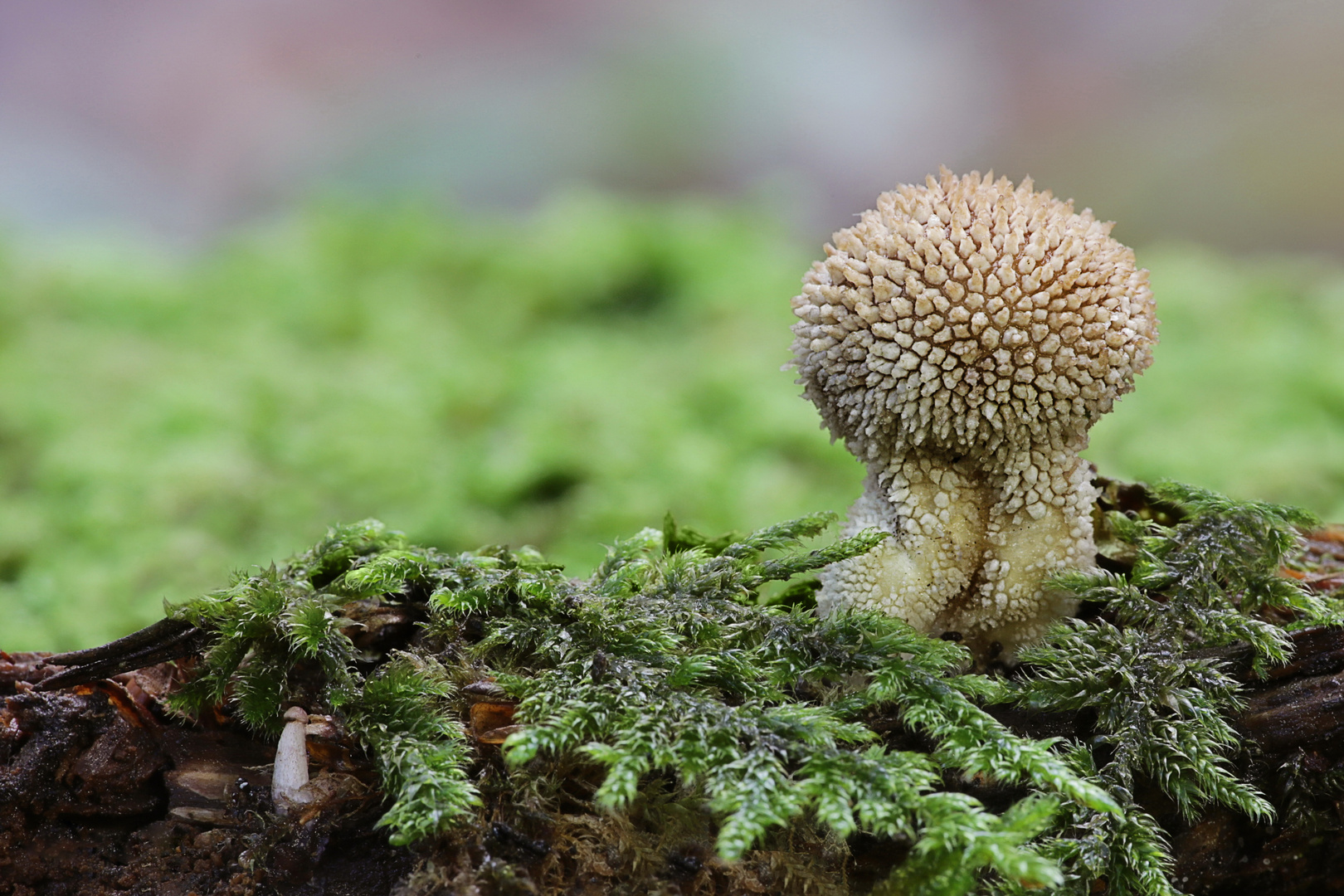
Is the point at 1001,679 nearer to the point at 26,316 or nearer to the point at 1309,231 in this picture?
the point at 26,316

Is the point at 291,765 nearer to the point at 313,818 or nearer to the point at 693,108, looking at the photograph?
the point at 313,818

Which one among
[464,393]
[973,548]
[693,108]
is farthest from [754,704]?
[693,108]

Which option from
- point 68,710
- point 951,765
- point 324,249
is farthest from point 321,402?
point 951,765

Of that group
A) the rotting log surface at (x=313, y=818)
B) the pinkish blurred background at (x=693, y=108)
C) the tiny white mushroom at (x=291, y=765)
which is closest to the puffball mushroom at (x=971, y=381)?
the rotting log surface at (x=313, y=818)

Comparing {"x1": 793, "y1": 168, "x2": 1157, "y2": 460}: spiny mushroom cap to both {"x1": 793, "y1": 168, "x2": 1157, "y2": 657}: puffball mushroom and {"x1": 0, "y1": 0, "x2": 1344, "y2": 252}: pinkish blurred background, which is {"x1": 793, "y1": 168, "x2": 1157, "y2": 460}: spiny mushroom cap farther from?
{"x1": 0, "y1": 0, "x2": 1344, "y2": 252}: pinkish blurred background

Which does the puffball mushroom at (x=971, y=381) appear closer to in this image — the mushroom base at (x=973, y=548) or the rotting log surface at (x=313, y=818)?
the mushroom base at (x=973, y=548)

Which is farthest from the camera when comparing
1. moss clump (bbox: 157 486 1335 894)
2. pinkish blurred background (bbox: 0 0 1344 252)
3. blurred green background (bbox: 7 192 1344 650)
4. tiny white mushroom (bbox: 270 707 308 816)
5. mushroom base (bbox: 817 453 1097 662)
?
pinkish blurred background (bbox: 0 0 1344 252)

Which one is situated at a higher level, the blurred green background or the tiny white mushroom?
the blurred green background

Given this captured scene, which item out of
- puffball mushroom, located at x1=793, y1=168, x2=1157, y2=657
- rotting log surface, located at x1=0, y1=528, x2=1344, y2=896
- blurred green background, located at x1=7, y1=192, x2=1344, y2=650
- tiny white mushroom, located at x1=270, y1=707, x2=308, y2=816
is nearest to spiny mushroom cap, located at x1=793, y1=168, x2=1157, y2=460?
puffball mushroom, located at x1=793, y1=168, x2=1157, y2=657
